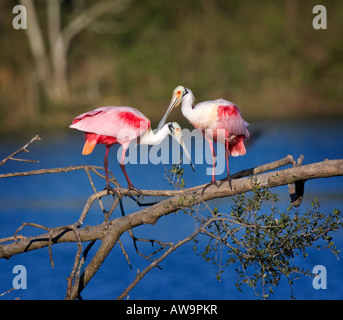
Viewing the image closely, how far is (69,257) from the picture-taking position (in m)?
13.8

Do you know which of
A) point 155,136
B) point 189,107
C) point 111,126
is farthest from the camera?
point 155,136

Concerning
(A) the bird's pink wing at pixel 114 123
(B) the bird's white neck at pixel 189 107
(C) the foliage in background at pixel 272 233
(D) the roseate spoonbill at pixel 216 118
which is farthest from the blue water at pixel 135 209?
(C) the foliage in background at pixel 272 233

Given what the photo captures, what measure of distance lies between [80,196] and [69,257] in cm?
530

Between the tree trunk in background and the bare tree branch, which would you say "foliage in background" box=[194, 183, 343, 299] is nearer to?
the bare tree branch

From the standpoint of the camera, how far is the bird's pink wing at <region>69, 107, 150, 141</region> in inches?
326

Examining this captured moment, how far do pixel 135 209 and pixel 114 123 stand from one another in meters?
6.78

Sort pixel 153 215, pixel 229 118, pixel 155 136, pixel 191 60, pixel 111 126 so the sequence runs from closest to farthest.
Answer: pixel 153 215, pixel 229 118, pixel 111 126, pixel 155 136, pixel 191 60

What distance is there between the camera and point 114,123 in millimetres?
8438

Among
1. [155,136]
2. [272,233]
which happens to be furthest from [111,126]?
[272,233]

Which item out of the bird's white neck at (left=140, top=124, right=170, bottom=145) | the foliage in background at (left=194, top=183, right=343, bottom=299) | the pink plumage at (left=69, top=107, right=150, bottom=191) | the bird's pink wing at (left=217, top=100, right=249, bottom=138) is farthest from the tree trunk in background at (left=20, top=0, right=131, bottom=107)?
the foliage in background at (left=194, top=183, right=343, bottom=299)

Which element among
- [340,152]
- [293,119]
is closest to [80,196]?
[340,152]

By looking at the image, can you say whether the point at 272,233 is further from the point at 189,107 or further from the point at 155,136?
the point at 155,136

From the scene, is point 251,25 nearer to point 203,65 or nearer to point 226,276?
point 203,65

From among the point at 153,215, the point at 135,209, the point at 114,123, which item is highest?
the point at 135,209
